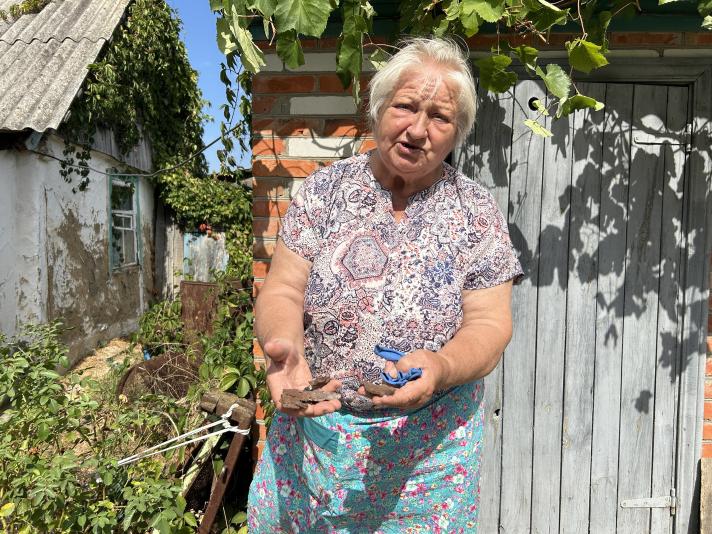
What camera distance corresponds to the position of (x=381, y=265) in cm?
146

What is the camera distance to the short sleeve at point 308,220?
153 cm

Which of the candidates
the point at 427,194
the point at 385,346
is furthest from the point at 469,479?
the point at 427,194

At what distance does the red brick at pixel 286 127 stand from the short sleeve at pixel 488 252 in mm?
974

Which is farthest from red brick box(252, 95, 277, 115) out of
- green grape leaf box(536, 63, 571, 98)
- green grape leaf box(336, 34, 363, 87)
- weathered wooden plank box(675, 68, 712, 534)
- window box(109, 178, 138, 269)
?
window box(109, 178, 138, 269)

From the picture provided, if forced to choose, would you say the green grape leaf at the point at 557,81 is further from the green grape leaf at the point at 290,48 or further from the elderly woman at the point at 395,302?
the green grape leaf at the point at 290,48

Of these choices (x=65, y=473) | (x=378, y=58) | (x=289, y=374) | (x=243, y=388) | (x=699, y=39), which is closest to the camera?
(x=289, y=374)

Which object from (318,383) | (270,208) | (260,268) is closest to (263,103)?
(270,208)

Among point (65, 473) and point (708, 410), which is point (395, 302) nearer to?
point (65, 473)

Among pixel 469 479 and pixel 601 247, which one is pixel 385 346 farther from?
pixel 601 247

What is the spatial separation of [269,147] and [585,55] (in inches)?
49.6

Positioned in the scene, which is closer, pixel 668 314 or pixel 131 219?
pixel 668 314

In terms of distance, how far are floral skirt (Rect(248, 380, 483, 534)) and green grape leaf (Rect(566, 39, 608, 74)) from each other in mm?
1089

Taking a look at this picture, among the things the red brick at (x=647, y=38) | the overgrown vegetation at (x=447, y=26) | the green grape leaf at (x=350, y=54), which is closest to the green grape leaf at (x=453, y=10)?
the overgrown vegetation at (x=447, y=26)

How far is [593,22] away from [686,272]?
1.11 m
